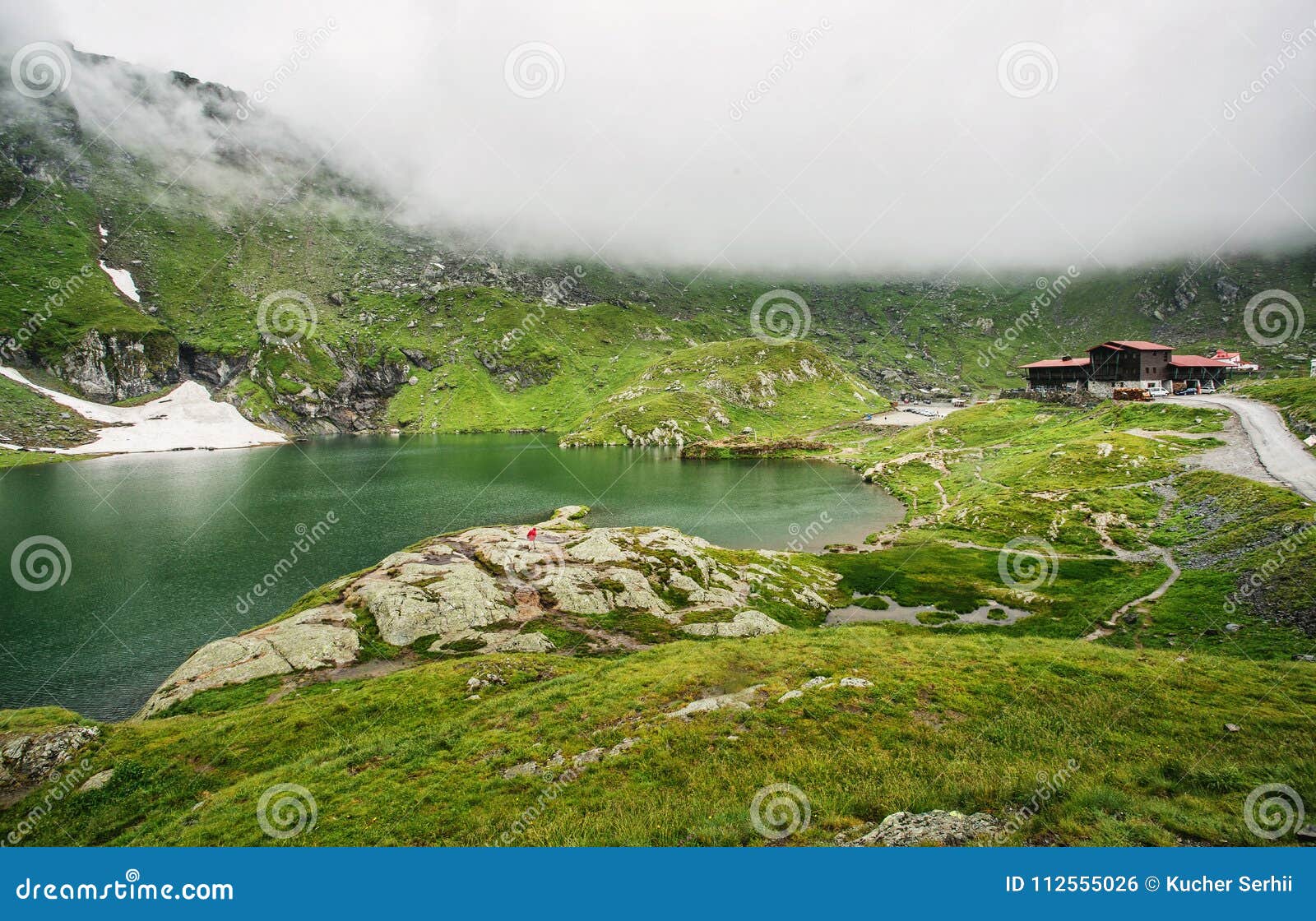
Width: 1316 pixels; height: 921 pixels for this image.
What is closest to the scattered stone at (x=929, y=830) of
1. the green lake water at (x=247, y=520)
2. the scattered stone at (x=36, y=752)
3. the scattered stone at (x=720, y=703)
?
the scattered stone at (x=720, y=703)

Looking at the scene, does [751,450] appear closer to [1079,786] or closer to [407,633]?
[407,633]

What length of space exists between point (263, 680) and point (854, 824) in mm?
33553

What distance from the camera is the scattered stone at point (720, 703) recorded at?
64.1 feet

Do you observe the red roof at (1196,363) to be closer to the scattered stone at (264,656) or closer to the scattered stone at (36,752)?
the scattered stone at (264,656)

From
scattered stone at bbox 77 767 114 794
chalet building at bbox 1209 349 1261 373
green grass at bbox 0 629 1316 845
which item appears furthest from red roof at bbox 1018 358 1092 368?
scattered stone at bbox 77 767 114 794

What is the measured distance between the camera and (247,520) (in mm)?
82000

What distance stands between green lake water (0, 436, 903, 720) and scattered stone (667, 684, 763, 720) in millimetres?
39158

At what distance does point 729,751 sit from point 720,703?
4007 millimetres

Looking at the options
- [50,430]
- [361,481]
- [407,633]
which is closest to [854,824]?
[407,633]

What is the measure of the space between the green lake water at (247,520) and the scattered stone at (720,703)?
39.2 metres

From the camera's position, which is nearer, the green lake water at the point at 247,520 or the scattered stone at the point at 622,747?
the scattered stone at the point at 622,747

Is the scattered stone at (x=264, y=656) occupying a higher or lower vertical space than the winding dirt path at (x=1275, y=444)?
lower

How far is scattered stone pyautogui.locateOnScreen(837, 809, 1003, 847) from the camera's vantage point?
10750 millimetres

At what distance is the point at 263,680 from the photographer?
30.1m
